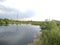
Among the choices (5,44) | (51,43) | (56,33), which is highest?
(56,33)

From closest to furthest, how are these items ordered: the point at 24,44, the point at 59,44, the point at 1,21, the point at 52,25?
the point at 59,44 < the point at 52,25 < the point at 24,44 < the point at 1,21

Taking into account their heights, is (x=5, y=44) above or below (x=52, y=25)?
below

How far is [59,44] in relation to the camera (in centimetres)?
1303

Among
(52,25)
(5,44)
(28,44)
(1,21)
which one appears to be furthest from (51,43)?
(1,21)

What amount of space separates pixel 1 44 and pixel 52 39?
8.72 metres

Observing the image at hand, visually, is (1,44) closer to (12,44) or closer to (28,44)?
(12,44)

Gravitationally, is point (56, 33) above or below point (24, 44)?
above

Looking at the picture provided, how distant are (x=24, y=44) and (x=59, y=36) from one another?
732cm

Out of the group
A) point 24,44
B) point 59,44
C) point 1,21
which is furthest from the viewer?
point 1,21

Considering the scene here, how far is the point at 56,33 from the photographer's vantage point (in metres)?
13.8

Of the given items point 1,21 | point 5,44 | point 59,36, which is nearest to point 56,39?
point 59,36

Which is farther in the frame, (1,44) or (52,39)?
(1,44)

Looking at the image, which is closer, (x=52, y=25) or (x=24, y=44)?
(x=52, y=25)

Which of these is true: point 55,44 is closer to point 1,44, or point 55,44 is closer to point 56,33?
point 56,33
